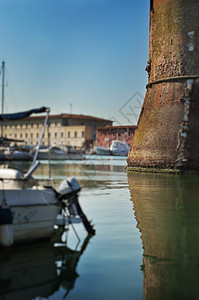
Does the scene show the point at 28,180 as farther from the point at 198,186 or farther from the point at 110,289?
the point at 198,186

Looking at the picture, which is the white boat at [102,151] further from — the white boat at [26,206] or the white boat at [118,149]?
the white boat at [26,206]

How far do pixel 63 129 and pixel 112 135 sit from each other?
14.1 metres

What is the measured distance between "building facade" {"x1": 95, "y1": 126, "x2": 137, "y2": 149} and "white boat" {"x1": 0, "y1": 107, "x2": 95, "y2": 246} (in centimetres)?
7587

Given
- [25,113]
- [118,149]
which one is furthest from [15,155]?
[25,113]

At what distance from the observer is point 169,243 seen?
7.93 metres

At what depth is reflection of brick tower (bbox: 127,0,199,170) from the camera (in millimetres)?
24281

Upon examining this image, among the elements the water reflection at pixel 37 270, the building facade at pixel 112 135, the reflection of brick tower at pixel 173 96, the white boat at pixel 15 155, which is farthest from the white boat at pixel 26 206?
the building facade at pixel 112 135

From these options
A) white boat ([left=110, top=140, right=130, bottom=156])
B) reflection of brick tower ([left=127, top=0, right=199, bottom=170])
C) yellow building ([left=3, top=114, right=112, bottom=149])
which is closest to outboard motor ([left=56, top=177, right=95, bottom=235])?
reflection of brick tower ([left=127, top=0, right=199, bottom=170])

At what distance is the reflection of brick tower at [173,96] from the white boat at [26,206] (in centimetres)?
1687

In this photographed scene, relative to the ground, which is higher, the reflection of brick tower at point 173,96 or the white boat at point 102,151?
the reflection of brick tower at point 173,96

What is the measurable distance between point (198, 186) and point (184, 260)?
37.6 feet

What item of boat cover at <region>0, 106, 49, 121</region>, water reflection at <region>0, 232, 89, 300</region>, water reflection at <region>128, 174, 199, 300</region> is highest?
boat cover at <region>0, 106, 49, 121</region>

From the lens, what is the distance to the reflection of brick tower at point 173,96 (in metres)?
24.3

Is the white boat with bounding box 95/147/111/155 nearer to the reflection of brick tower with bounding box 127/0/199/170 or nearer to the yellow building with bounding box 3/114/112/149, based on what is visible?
the yellow building with bounding box 3/114/112/149
